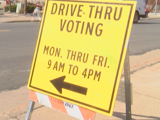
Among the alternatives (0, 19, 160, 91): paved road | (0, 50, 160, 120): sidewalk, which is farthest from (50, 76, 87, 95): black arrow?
(0, 19, 160, 91): paved road

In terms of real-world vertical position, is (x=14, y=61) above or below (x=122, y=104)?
below

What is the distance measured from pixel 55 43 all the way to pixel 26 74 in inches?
141

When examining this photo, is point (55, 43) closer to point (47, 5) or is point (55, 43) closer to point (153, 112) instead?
point (47, 5)

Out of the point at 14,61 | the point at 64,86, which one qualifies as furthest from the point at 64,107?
the point at 14,61

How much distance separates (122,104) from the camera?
4688 mm

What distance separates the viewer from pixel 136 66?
7.38 m

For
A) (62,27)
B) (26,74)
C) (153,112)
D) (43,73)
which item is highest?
(62,27)

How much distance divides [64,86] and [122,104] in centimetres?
207

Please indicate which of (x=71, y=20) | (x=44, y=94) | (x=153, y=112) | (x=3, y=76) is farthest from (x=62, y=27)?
(x=3, y=76)

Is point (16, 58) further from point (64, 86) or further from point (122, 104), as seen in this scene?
point (64, 86)

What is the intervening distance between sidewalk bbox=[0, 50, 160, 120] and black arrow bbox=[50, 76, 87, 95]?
1219 millimetres

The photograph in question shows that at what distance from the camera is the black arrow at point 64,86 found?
2765 mm

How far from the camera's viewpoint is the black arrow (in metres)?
2.76

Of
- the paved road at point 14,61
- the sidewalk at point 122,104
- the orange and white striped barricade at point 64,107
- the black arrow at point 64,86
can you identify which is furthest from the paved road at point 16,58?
the black arrow at point 64,86
